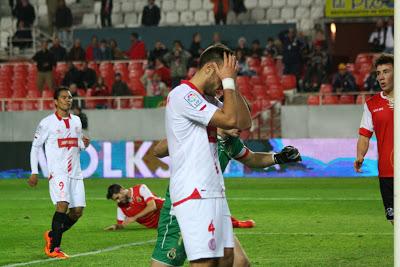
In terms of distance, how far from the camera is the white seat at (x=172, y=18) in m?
36.8

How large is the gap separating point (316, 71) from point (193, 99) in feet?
74.3

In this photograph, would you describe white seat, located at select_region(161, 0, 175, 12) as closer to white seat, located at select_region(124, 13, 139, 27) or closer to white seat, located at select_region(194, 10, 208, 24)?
white seat, located at select_region(124, 13, 139, 27)

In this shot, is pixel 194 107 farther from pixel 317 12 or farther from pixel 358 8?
pixel 317 12

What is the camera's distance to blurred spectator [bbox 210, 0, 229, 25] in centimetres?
3409

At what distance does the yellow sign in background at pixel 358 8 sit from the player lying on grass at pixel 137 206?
1657 cm

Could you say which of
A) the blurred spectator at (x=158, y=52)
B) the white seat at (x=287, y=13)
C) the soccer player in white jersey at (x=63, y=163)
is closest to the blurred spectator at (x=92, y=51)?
the blurred spectator at (x=158, y=52)

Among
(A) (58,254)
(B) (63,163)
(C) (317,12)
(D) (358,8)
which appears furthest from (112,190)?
(C) (317,12)

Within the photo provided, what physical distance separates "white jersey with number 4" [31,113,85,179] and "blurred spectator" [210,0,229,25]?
20.5 meters

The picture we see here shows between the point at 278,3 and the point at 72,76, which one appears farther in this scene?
the point at 278,3

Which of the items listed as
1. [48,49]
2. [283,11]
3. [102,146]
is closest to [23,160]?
[102,146]

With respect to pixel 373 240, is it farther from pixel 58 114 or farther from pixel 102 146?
pixel 102 146

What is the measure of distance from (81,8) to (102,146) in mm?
11230

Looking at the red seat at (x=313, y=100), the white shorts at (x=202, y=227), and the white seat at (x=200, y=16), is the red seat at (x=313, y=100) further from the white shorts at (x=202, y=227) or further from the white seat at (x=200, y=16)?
the white shorts at (x=202, y=227)

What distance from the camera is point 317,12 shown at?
35000 millimetres
